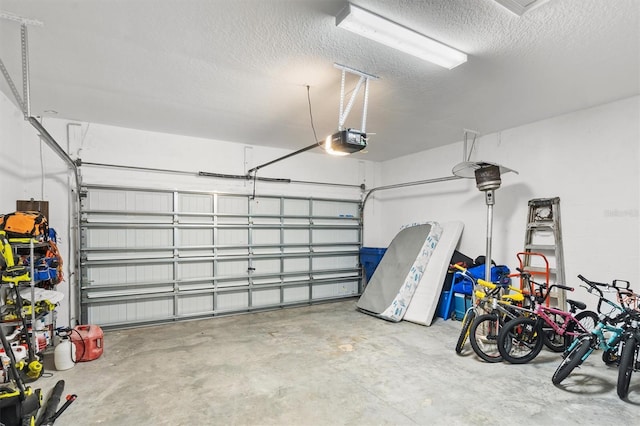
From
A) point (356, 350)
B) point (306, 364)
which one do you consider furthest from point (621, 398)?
point (306, 364)

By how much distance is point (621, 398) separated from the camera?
261 centimetres

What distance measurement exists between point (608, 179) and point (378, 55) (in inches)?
127

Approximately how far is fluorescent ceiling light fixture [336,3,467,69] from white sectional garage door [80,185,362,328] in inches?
148

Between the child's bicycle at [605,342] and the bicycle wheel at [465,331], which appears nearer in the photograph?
the child's bicycle at [605,342]

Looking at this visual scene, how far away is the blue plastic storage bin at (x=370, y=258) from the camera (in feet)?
20.4

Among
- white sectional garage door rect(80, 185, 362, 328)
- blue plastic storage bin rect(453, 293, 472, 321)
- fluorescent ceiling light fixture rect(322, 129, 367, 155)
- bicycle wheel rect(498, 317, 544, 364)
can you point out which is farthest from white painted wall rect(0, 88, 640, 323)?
fluorescent ceiling light fixture rect(322, 129, 367, 155)

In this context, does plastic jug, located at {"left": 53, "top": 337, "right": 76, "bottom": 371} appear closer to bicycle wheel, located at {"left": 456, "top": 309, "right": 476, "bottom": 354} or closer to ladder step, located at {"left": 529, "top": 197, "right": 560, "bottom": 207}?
bicycle wheel, located at {"left": 456, "top": 309, "right": 476, "bottom": 354}

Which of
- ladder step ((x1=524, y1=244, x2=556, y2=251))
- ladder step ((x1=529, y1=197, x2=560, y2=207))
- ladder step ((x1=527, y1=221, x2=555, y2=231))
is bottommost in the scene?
ladder step ((x1=524, y1=244, x2=556, y2=251))

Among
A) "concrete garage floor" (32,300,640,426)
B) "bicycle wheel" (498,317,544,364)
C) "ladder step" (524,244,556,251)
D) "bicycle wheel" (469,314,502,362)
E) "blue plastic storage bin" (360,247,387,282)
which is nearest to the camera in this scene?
"concrete garage floor" (32,300,640,426)

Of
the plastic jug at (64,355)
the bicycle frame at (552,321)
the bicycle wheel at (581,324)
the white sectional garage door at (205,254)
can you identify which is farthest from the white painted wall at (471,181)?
the plastic jug at (64,355)

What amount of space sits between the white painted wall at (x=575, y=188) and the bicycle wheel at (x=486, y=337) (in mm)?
1316

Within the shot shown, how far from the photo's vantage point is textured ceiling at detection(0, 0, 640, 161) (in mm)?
2113

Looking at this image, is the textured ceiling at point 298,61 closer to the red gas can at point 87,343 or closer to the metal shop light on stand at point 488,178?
the metal shop light on stand at point 488,178

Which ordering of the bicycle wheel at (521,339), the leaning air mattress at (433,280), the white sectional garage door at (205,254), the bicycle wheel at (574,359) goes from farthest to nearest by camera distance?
the leaning air mattress at (433,280), the white sectional garage door at (205,254), the bicycle wheel at (521,339), the bicycle wheel at (574,359)
